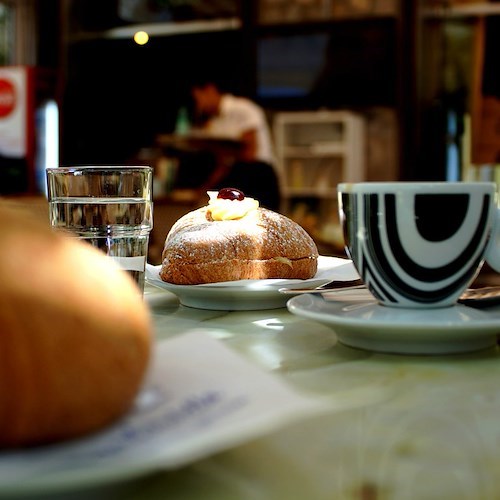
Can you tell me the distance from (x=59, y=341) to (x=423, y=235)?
40 centimetres

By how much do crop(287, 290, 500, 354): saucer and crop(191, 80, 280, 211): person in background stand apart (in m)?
3.53

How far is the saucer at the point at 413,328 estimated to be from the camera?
577 millimetres

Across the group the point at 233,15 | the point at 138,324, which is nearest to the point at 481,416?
the point at 138,324

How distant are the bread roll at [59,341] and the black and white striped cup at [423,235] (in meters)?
0.35

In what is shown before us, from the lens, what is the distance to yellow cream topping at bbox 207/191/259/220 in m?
0.95

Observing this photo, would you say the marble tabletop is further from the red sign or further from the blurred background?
the red sign

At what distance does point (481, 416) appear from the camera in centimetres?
44

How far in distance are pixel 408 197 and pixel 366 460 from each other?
0.32m

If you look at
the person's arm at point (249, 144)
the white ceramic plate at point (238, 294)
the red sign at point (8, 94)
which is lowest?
the white ceramic plate at point (238, 294)

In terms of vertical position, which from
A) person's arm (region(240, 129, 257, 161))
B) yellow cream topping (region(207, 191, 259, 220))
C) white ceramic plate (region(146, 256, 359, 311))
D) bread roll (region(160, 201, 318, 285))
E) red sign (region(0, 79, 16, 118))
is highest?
red sign (region(0, 79, 16, 118))

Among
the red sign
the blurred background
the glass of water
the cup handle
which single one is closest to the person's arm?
the blurred background

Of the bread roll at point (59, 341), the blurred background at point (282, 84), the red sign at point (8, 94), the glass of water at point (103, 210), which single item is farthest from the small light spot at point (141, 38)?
the bread roll at point (59, 341)

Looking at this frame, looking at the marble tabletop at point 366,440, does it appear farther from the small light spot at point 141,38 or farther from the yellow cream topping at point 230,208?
the small light spot at point 141,38

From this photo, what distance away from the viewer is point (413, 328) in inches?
22.6
